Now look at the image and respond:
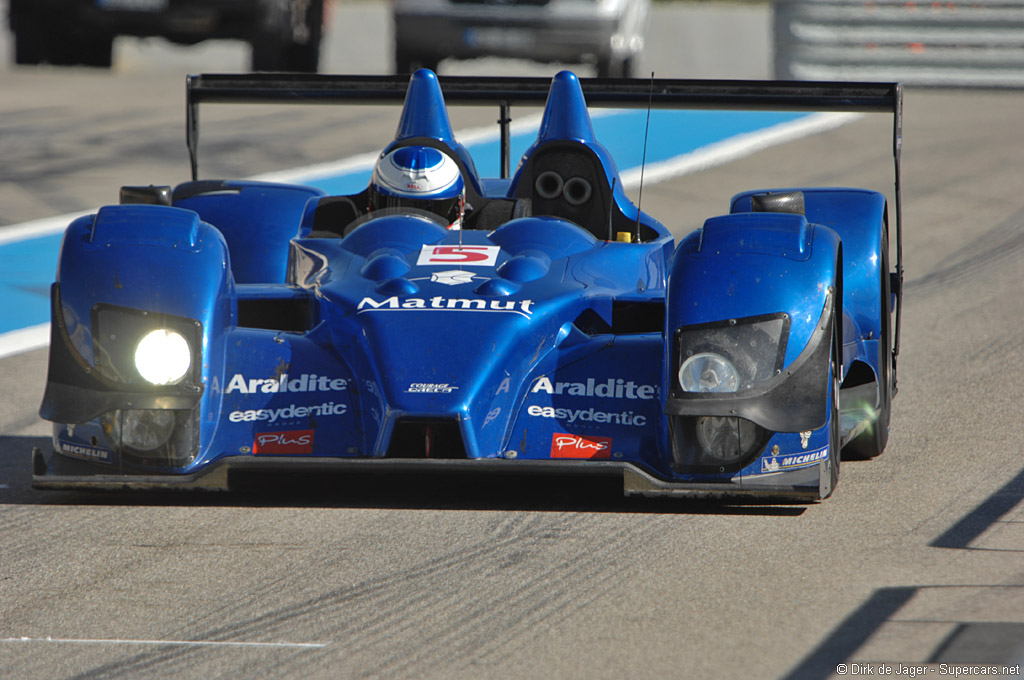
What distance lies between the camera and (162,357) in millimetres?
5449

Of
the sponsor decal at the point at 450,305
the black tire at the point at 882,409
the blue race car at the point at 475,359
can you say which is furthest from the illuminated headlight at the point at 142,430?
the black tire at the point at 882,409

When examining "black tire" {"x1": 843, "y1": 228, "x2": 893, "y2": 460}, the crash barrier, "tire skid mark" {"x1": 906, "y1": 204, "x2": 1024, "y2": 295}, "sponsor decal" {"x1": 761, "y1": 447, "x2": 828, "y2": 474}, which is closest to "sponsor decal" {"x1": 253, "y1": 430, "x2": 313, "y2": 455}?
"sponsor decal" {"x1": 761, "y1": 447, "x2": 828, "y2": 474}

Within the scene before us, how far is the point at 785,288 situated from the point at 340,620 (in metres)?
1.99

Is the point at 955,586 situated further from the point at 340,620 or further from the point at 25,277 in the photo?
the point at 25,277

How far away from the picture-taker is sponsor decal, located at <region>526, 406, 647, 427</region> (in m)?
5.41

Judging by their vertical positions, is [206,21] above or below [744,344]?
above

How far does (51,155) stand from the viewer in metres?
15.5

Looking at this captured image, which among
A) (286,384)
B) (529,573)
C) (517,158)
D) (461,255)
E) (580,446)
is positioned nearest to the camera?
(529,573)

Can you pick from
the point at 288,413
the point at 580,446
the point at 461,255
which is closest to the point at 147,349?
the point at 288,413

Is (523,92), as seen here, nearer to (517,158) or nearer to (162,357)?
(162,357)

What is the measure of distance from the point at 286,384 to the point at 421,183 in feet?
4.95

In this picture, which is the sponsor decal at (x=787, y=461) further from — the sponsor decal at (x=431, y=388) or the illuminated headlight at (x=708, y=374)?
the sponsor decal at (x=431, y=388)

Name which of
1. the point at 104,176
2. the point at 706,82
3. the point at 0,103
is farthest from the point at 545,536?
the point at 0,103

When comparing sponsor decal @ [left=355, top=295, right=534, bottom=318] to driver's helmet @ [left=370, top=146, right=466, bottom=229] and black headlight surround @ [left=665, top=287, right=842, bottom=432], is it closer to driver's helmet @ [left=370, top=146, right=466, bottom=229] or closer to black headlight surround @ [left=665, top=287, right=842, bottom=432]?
black headlight surround @ [left=665, top=287, right=842, bottom=432]
